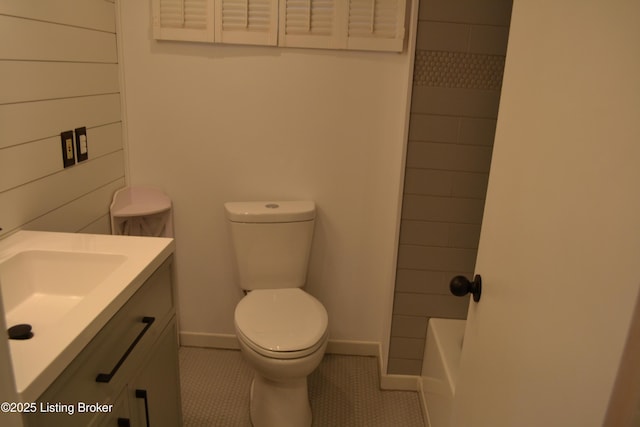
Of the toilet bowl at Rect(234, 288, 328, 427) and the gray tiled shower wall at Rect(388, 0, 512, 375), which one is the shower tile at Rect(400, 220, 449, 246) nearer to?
the gray tiled shower wall at Rect(388, 0, 512, 375)

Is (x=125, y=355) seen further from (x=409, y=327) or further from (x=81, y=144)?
(x=409, y=327)

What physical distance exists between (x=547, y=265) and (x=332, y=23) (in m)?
1.59

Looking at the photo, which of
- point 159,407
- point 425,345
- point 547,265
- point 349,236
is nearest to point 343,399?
point 425,345

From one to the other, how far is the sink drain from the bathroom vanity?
0.02 m

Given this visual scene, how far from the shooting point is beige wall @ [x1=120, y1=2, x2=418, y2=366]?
2.17 m

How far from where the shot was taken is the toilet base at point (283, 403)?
1.96 meters

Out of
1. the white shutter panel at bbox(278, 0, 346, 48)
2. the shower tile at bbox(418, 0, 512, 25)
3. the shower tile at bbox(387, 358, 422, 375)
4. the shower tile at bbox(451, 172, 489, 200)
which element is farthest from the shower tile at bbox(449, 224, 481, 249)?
the white shutter panel at bbox(278, 0, 346, 48)

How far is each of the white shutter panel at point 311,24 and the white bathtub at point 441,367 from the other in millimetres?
1318

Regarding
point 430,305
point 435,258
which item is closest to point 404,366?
point 430,305

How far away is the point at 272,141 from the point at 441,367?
4.02ft

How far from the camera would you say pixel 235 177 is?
2318 mm

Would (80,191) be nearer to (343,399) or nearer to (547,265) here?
(343,399)

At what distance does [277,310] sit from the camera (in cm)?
202

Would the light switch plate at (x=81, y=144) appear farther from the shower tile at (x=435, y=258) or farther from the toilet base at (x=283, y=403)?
the shower tile at (x=435, y=258)
